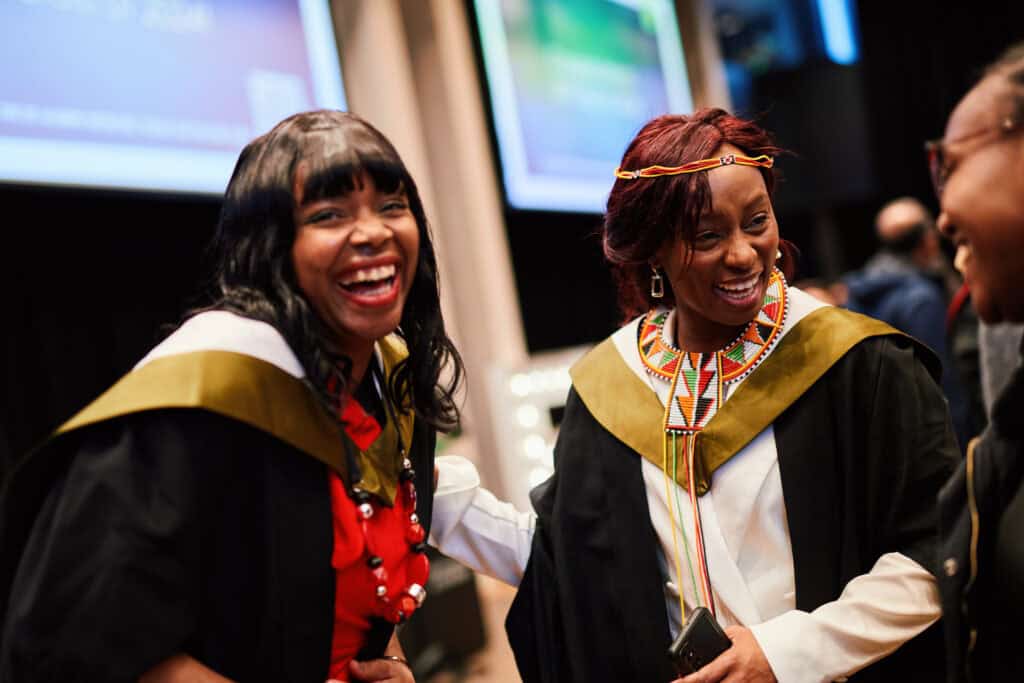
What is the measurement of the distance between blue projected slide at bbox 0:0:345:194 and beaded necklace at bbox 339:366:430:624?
79.4 inches

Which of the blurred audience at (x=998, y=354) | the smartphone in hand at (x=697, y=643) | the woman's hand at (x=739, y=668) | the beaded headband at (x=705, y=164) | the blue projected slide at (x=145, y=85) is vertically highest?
the blue projected slide at (x=145, y=85)

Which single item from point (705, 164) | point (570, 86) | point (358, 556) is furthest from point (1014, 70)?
point (570, 86)

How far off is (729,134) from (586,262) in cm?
477

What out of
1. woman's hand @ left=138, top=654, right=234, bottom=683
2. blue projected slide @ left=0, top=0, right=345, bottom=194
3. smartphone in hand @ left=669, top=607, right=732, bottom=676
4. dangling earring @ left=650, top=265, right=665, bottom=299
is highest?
blue projected slide @ left=0, top=0, right=345, bottom=194

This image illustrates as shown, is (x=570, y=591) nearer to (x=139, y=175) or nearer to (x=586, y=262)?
(x=139, y=175)

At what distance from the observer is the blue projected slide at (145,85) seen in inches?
112

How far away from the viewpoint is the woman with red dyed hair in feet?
4.75

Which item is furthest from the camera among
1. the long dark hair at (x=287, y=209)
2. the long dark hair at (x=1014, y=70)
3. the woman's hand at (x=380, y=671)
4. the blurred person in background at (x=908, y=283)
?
the blurred person in background at (x=908, y=283)

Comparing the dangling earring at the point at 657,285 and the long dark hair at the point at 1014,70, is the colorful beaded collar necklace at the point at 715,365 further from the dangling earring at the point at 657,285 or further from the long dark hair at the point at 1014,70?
the long dark hair at the point at 1014,70

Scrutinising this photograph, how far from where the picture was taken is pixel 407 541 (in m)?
1.45

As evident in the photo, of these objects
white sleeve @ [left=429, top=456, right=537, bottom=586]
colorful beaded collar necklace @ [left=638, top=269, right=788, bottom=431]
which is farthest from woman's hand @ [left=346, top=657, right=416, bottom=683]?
colorful beaded collar necklace @ [left=638, top=269, right=788, bottom=431]

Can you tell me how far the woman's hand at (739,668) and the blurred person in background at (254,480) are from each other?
18.6 inches

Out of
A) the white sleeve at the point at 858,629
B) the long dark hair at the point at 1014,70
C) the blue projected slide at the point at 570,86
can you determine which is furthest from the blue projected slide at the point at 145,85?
the long dark hair at the point at 1014,70

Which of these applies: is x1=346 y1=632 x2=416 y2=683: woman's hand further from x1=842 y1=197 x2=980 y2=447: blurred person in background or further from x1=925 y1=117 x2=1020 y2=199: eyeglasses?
x1=842 y1=197 x2=980 y2=447: blurred person in background
